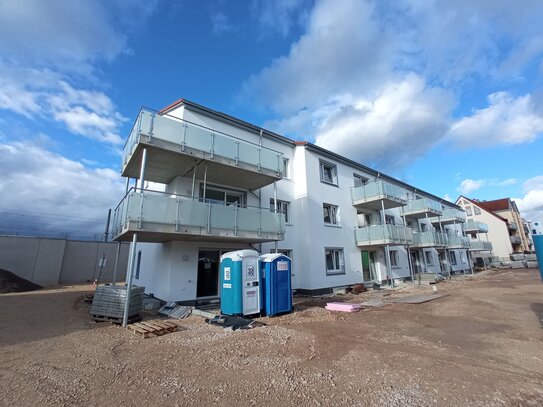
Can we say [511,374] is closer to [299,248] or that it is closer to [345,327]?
[345,327]

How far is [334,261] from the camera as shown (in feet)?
59.7

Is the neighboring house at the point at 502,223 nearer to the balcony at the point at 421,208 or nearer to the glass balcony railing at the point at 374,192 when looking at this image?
the balcony at the point at 421,208

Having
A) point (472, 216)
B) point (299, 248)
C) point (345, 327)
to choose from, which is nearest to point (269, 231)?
point (299, 248)

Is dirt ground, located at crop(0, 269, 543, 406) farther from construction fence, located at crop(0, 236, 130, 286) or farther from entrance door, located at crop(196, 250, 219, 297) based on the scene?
construction fence, located at crop(0, 236, 130, 286)

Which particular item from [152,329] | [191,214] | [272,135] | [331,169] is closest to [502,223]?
[331,169]

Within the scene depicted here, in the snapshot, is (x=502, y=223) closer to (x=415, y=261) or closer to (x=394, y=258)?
(x=415, y=261)

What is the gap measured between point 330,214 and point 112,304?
45.8 feet

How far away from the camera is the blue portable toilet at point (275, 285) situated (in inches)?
398

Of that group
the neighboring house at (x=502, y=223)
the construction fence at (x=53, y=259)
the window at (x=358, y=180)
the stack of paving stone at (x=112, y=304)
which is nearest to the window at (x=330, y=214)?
the window at (x=358, y=180)

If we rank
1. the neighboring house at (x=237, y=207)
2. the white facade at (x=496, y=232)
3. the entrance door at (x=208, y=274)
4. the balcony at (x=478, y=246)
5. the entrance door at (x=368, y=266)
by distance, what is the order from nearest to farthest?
the neighboring house at (x=237, y=207) → the entrance door at (x=208, y=274) → the entrance door at (x=368, y=266) → the balcony at (x=478, y=246) → the white facade at (x=496, y=232)

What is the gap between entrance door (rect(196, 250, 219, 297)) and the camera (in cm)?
1283

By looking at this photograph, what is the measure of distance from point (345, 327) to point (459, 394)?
175 inches

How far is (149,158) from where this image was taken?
1145 centimetres

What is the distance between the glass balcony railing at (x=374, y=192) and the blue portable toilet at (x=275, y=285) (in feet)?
38.2
